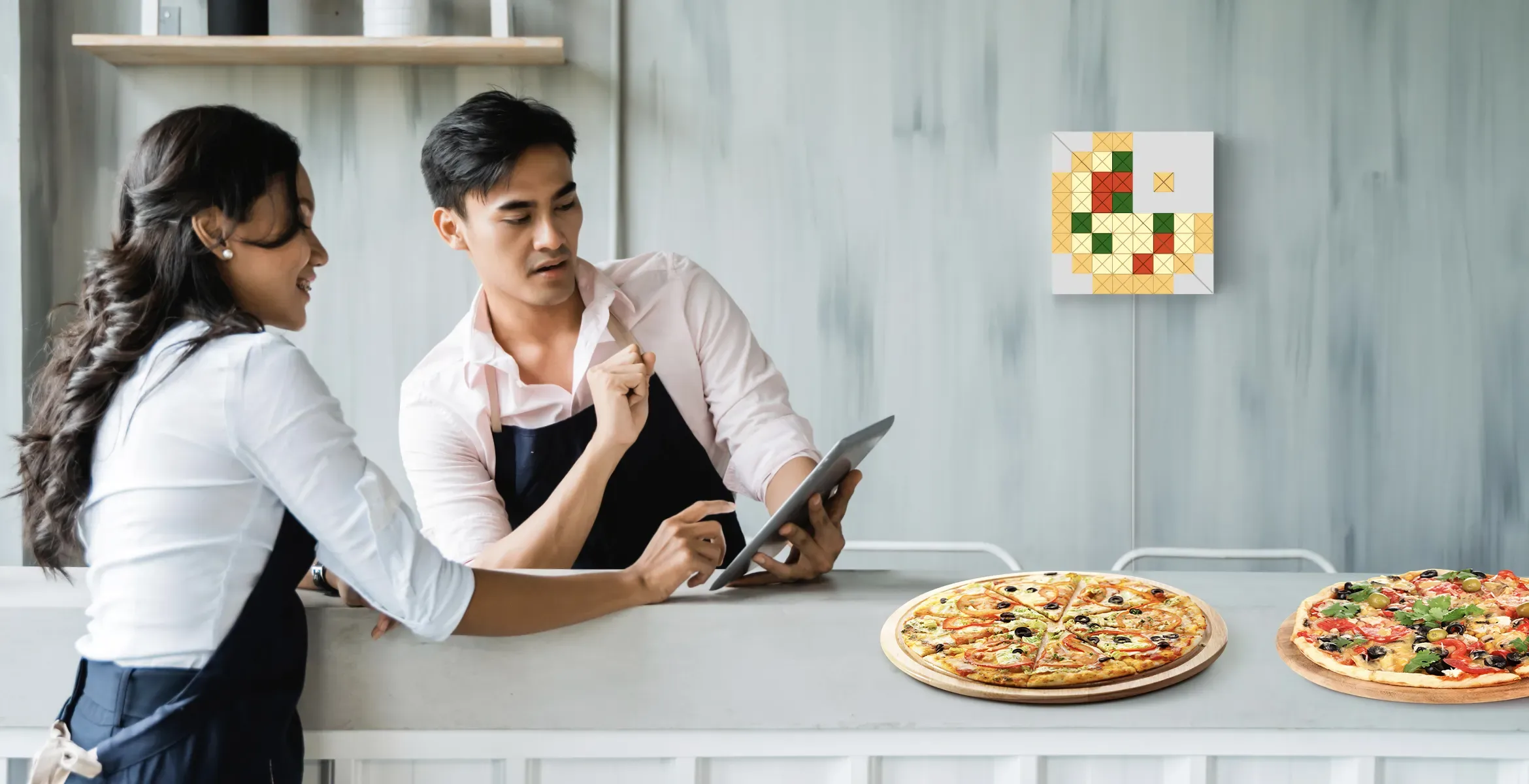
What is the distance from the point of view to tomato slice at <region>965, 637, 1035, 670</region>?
1.01 m

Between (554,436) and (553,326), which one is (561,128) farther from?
(554,436)

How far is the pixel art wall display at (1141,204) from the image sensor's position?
8.29 ft

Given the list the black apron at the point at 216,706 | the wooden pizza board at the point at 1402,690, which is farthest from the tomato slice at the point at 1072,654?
the black apron at the point at 216,706

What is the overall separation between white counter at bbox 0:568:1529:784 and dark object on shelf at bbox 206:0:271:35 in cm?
163

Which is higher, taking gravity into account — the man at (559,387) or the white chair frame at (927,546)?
the man at (559,387)

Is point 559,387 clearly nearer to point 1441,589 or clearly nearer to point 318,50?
point 1441,589

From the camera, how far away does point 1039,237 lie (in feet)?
8.49

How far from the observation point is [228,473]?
89 centimetres

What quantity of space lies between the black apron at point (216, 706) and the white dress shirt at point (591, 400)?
0.51 metres

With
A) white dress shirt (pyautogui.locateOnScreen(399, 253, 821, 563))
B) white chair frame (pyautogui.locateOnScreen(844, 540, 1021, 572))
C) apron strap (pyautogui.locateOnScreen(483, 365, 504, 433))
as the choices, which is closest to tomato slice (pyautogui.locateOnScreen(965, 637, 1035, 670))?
white dress shirt (pyautogui.locateOnScreen(399, 253, 821, 563))

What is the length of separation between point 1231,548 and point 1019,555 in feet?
1.68

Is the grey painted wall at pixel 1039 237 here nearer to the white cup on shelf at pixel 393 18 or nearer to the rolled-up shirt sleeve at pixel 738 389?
the white cup on shelf at pixel 393 18

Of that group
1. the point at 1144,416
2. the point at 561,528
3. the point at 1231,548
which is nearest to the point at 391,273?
the point at 561,528

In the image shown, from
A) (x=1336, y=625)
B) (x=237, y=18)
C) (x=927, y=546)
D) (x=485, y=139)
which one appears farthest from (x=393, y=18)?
(x=1336, y=625)
